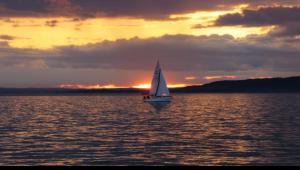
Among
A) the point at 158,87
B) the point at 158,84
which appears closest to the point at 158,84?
the point at 158,84

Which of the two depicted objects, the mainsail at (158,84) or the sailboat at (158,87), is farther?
the sailboat at (158,87)

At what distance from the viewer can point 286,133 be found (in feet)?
152

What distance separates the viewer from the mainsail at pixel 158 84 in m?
123

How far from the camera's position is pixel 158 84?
413 feet

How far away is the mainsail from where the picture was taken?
123062 mm

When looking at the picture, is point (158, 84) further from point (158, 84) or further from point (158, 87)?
point (158, 87)

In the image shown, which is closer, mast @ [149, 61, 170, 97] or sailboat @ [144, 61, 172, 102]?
mast @ [149, 61, 170, 97]

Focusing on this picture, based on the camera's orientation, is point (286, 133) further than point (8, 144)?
Yes

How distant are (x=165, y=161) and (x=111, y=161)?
10.4 feet

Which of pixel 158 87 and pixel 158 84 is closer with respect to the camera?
pixel 158 84

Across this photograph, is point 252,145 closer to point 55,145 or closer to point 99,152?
point 99,152
